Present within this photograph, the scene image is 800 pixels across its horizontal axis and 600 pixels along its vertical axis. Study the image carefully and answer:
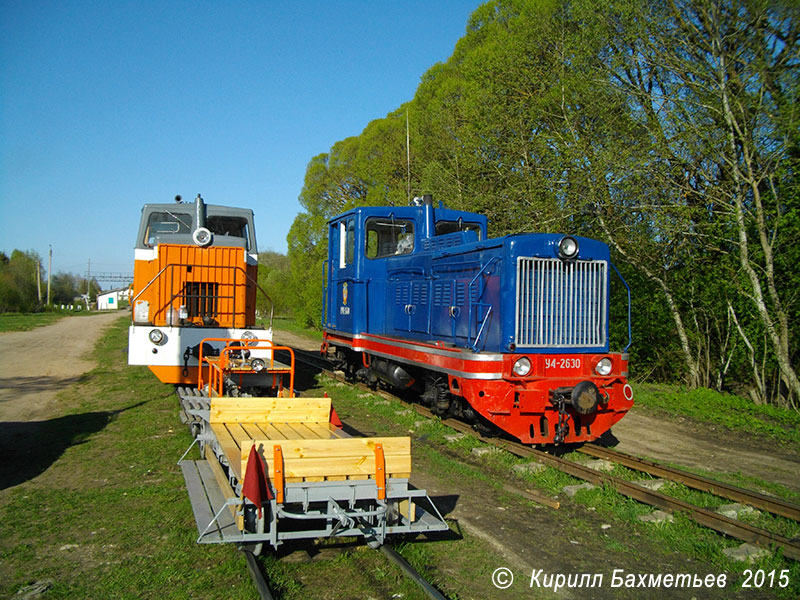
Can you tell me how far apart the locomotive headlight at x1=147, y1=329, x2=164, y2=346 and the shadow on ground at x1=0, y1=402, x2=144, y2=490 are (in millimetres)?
1319

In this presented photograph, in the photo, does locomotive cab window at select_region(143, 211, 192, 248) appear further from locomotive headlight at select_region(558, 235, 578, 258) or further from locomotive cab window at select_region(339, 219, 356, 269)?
locomotive headlight at select_region(558, 235, 578, 258)

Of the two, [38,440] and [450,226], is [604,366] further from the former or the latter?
[38,440]

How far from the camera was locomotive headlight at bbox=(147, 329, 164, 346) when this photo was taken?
10172 mm

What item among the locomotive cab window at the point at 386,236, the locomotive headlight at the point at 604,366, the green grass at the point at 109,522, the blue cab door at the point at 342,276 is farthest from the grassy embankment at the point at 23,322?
the locomotive headlight at the point at 604,366

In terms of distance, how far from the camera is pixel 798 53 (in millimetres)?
9898

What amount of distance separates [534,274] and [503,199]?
830cm

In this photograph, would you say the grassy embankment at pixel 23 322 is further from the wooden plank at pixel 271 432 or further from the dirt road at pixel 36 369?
the wooden plank at pixel 271 432

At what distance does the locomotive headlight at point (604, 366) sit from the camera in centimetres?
785

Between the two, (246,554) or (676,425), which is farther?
(676,425)

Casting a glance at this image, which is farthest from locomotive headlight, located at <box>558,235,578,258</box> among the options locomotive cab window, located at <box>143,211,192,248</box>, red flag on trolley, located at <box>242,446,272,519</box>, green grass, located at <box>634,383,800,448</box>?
locomotive cab window, located at <box>143,211,192,248</box>

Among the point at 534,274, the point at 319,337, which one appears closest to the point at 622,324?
the point at 534,274

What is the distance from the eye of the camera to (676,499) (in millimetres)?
5812

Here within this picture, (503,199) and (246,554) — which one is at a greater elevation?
(503,199)

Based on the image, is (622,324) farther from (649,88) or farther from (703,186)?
(649,88)
